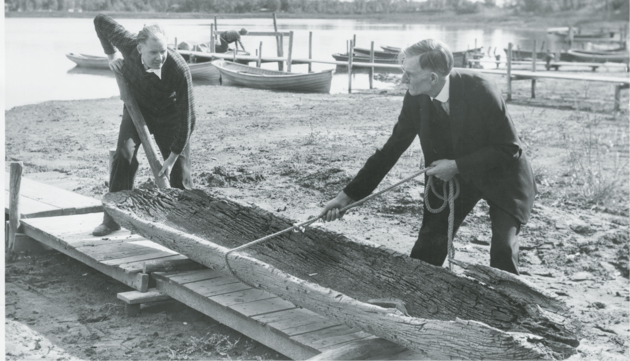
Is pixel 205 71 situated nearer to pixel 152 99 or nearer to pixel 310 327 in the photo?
pixel 152 99

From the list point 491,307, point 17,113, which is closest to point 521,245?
point 491,307

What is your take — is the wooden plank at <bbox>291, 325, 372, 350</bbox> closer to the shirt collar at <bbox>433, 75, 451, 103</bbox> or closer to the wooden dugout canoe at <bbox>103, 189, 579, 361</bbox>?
the wooden dugout canoe at <bbox>103, 189, 579, 361</bbox>

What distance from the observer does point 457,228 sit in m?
4.00

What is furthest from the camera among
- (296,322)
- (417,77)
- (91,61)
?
(91,61)

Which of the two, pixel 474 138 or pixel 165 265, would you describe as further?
pixel 165 265

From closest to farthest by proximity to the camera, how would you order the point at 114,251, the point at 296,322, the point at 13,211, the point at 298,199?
the point at 296,322 < the point at 114,251 < the point at 13,211 < the point at 298,199

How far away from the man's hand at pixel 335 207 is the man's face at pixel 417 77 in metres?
0.79

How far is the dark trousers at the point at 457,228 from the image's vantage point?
3654 mm

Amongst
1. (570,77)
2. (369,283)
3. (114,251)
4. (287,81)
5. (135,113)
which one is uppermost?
(135,113)

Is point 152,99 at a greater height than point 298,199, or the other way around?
point 152,99

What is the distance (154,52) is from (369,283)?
7.04ft

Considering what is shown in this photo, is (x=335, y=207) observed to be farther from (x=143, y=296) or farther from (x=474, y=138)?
(x=143, y=296)

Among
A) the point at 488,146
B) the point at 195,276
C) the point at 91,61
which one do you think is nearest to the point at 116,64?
the point at 195,276

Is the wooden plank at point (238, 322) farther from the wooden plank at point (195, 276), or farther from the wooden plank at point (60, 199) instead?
the wooden plank at point (60, 199)
